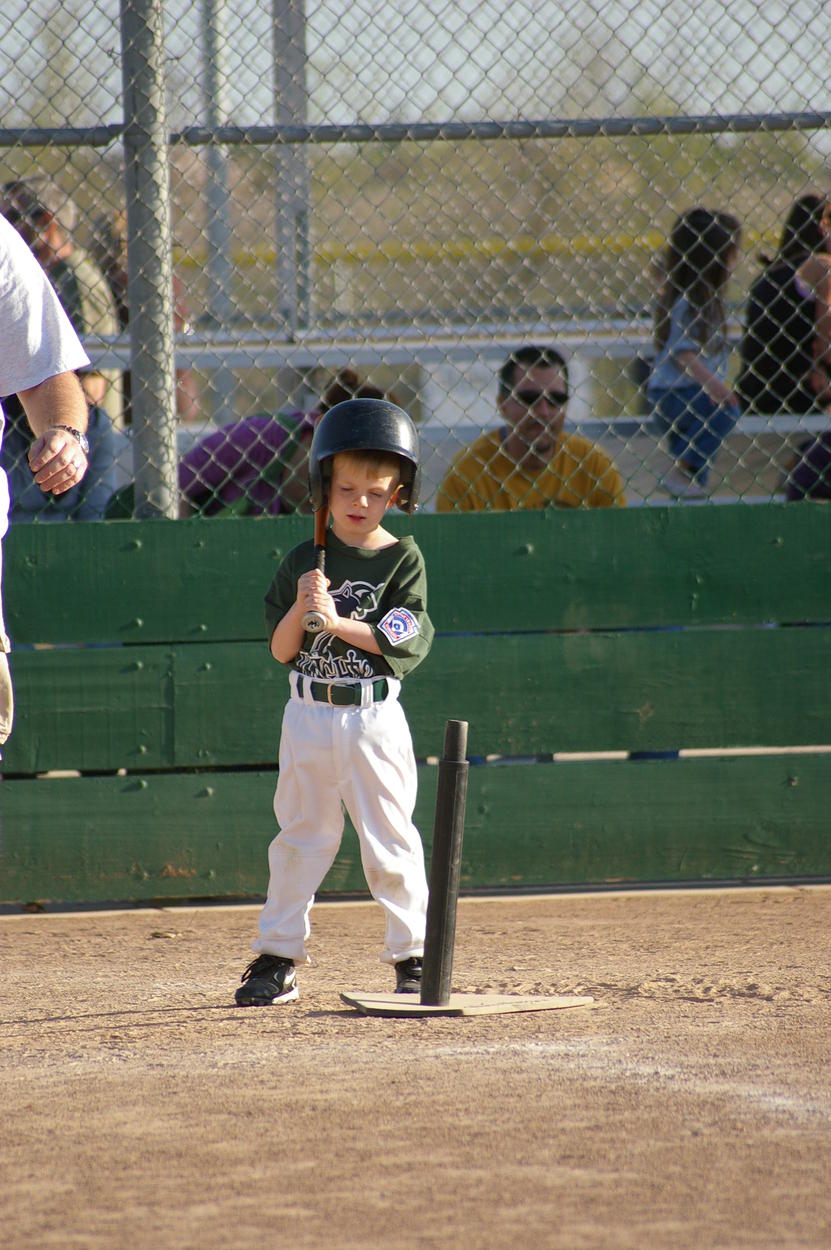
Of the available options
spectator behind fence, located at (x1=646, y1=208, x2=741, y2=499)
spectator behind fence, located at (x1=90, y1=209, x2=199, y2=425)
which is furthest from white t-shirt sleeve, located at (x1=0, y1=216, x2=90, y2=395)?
spectator behind fence, located at (x1=646, y1=208, x2=741, y2=499)

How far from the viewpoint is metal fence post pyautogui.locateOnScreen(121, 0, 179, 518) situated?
488 cm

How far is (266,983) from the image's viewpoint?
12.3ft

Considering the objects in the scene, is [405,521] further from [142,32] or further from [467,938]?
[142,32]

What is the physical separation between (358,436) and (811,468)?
7.93 feet

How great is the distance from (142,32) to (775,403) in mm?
2609

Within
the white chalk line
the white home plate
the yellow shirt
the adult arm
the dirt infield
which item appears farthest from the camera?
the yellow shirt

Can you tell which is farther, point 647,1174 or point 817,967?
point 817,967

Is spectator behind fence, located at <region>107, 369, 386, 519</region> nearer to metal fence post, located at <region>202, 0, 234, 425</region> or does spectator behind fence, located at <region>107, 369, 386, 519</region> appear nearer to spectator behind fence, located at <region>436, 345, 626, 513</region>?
metal fence post, located at <region>202, 0, 234, 425</region>

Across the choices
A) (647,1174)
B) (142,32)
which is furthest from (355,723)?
(142,32)

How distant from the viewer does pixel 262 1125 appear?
2.79 meters

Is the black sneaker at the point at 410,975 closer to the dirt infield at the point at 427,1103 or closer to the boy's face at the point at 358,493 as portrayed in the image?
the dirt infield at the point at 427,1103

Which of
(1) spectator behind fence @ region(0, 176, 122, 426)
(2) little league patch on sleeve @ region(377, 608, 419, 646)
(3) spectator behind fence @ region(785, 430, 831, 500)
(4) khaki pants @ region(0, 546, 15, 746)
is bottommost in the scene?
(4) khaki pants @ region(0, 546, 15, 746)

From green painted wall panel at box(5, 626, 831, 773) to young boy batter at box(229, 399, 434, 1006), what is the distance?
4.24ft

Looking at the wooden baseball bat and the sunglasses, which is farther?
the sunglasses
